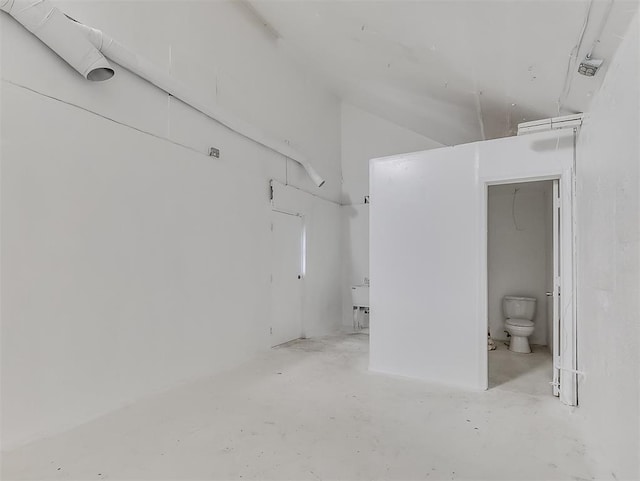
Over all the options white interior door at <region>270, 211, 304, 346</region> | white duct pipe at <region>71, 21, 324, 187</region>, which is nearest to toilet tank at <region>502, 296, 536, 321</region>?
white interior door at <region>270, 211, 304, 346</region>

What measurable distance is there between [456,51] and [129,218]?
2.97m

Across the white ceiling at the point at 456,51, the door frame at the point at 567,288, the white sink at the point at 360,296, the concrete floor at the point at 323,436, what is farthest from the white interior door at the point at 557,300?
the white sink at the point at 360,296

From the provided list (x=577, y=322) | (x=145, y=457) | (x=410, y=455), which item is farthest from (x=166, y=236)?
(x=577, y=322)

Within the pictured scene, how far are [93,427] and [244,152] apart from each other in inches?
117

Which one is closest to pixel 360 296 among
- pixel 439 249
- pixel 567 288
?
pixel 439 249

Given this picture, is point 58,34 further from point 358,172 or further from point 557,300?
point 358,172

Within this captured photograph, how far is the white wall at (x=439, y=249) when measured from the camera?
3.14 meters

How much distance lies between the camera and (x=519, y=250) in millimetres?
5246

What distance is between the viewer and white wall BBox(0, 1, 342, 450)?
88.5 inches

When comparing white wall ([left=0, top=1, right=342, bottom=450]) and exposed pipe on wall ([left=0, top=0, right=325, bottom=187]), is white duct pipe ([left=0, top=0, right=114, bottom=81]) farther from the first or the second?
white wall ([left=0, top=1, right=342, bottom=450])

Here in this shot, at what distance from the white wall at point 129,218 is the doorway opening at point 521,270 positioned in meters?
3.25

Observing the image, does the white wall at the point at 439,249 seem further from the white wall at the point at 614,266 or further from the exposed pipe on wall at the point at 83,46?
the exposed pipe on wall at the point at 83,46

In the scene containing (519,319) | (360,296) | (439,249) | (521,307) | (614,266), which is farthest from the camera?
(360,296)

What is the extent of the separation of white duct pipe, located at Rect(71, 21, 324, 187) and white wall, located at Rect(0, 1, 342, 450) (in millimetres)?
99
